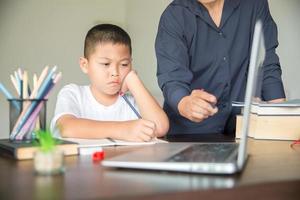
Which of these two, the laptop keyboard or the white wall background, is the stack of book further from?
the white wall background

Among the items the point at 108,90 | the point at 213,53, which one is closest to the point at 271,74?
the point at 213,53

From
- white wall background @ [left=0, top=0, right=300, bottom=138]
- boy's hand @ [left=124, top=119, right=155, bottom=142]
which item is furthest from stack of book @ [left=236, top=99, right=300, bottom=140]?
white wall background @ [left=0, top=0, right=300, bottom=138]

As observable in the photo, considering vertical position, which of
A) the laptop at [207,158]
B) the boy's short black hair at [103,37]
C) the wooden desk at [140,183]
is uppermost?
the boy's short black hair at [103,37]

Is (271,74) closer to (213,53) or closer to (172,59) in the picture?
(213,53)

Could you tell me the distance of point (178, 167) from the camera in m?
0.65

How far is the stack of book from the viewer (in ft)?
3.68

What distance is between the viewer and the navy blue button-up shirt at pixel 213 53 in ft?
4.93

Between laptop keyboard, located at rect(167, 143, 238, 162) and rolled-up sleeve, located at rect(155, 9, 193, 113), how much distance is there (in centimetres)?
55

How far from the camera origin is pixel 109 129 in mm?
1092

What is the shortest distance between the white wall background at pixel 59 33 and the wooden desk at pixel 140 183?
2070 millimetres

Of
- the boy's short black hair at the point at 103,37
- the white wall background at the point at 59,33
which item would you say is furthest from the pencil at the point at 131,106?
the white wall background at the point at 59,33

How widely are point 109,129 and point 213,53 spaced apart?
58 centimetres

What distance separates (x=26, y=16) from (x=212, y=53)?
1.78 metres

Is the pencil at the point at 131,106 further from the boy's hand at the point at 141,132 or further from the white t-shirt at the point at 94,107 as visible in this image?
the boy's hand at the point at 141,132
